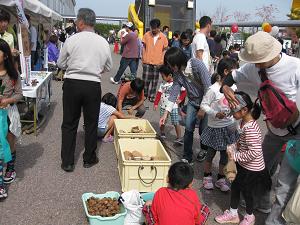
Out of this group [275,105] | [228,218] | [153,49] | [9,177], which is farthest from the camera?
[153,49]

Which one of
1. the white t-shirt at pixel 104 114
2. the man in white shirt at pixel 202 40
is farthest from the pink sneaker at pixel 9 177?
the man in white shirt at pixel 202 40

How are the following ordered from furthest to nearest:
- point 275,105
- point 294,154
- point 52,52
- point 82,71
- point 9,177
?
point 52,52 → point 82,71 → point 9,177 → point 275,105 → point 294,154

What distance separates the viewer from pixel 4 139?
3541 millimetres

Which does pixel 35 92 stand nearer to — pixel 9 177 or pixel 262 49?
pixel 9 177

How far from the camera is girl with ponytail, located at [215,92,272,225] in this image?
3.22 m

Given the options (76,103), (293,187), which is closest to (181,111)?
(76,103)

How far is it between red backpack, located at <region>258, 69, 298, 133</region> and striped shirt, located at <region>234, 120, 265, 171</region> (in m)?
0.19

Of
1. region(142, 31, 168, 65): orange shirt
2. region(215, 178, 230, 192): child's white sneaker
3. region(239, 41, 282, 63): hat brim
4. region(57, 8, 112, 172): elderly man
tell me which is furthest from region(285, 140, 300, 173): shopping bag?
region(142, 31, 168, 65): orange shirt

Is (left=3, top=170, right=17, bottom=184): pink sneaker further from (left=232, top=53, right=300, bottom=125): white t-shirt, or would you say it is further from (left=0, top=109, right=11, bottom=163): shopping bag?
(left=232, top=53, right=300, bottom=125): white t-shirt

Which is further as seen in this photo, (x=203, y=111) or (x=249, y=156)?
(x=203, y=111)

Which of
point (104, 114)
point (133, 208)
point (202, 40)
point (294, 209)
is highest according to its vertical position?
point (202, 40)

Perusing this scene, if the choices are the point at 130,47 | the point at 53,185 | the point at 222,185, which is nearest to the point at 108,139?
the point at 53,185

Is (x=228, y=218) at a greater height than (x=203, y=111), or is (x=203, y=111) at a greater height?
(x=203, y=111)

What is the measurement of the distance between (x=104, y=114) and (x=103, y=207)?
8.44 ft
